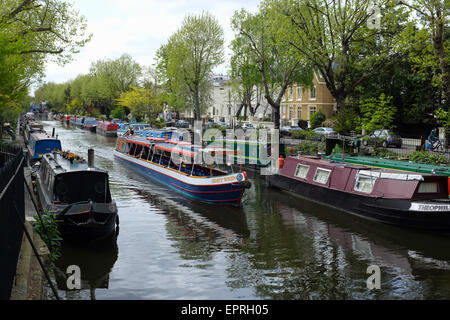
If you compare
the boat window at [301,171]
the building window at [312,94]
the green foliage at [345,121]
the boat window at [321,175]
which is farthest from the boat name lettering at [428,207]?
the building window at [312,94]

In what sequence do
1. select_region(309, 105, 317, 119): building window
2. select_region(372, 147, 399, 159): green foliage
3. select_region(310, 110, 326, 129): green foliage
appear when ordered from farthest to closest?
select_region(309, 105, 317, 119): building window → select_region(310, 110, 326, 129): green foliage → select_region(372, 147, 399, 159): green foliage

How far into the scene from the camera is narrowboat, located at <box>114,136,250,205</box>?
70.2 feet

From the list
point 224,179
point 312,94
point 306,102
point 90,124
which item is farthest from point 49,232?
point 90,124

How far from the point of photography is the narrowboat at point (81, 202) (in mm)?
14047

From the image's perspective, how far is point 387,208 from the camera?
1759cm

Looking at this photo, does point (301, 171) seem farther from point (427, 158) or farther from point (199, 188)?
point (427, 158)

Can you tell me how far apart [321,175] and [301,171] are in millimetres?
2005

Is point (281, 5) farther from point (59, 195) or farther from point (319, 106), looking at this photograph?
point (319, 106)

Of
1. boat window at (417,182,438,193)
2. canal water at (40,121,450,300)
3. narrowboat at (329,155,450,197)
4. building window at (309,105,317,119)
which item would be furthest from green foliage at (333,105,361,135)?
building window at (309,105,317,119)

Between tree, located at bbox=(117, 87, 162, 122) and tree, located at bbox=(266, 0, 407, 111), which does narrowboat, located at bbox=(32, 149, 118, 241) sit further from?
tree, located at bbox=(117, 87, 162, 122)

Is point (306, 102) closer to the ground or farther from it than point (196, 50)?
closer to the ground

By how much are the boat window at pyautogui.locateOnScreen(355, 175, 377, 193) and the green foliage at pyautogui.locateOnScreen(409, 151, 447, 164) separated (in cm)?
725

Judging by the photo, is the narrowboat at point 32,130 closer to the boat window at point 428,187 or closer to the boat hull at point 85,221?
the boat hull at point 85,221

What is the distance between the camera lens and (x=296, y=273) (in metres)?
12.7
